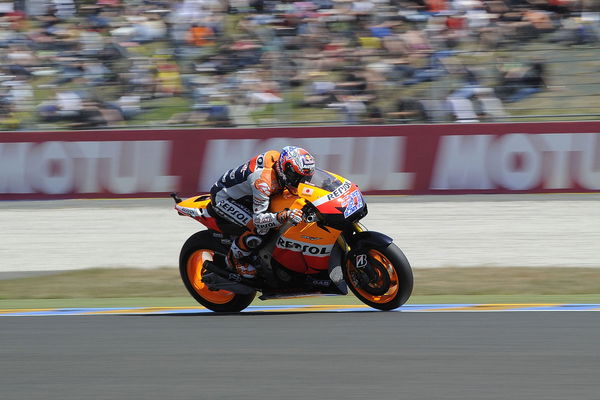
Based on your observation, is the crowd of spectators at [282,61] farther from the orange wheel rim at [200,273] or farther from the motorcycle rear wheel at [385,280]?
the motorcycle rear wheel at [385,280]

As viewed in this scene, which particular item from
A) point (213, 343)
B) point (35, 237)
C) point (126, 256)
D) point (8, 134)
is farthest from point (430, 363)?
point (8, 134)

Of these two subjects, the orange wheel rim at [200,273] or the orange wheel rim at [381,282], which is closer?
the orange wheel rim at [381,282]

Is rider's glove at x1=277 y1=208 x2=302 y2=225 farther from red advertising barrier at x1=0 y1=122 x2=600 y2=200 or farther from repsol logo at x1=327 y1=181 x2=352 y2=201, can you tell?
red advertising barrier at x1=0 y1=122 x2=600 y2=200

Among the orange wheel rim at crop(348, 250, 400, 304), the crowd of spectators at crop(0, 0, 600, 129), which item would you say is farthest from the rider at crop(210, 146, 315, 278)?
the crowd of spectators at crop(0, 0, 600, 129)

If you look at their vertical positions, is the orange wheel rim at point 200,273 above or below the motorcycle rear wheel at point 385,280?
below

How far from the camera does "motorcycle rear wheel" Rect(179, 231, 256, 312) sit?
810 cm

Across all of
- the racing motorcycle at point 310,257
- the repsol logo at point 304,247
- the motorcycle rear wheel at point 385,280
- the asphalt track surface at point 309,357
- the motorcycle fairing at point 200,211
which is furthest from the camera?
the motorcycle fairing at point 200,211

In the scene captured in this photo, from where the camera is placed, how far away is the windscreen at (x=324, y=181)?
24.6 feet

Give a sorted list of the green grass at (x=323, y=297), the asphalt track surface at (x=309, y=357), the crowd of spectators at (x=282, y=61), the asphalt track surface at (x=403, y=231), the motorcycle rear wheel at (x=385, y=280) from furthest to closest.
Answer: the crowd of spectators at (x=282, y=61)
the asphalt track surface at (x=403, y=231)
the green grass at (x=323, y=297)
the motorcycle rear wheel at (x=385, y=280)
the asphalt track surface at (x=309, y=357)

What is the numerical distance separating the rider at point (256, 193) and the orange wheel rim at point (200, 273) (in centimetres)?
29

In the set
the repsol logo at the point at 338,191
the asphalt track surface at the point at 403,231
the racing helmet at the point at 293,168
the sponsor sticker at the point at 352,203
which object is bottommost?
the asphalt track surface at the point at 403,231

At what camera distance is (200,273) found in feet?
27.0

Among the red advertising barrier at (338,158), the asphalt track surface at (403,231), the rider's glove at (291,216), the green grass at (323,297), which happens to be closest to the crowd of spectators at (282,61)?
the red advertising barrier at (338,158)

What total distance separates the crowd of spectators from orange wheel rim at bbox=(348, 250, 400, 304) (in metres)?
8.22
